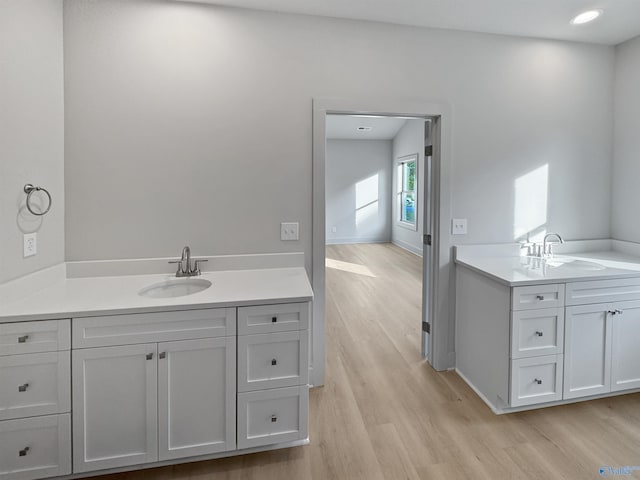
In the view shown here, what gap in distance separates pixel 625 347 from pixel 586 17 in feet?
7.36

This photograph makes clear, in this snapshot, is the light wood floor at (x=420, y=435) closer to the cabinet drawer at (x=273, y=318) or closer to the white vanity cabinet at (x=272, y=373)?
the white vanity cabinet at (x=272, y=373)

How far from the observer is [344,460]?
1886 millimetres

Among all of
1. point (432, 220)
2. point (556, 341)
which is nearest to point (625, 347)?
point (556, 341)

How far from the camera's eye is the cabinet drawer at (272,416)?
1.85m

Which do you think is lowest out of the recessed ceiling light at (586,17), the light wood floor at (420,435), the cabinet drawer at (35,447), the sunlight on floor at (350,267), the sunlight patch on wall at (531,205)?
the light wood floor at (420,435)

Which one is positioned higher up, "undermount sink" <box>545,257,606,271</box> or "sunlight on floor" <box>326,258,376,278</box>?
"undermount sink" <box>545,257,606,271</box>

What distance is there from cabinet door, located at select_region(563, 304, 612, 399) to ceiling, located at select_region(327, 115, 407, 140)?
593 centimetres

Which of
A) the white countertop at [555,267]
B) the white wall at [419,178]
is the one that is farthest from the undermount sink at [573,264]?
the white wall at [419,178]

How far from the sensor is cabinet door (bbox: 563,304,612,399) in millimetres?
2281

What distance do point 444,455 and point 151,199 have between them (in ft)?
7.32

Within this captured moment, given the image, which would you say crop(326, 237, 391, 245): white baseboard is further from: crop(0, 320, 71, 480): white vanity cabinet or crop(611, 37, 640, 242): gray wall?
crop(0, 320, 71, 480): white vanity cabinet

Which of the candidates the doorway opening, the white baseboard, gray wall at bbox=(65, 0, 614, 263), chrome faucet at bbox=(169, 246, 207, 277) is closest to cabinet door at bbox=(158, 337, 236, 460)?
chrome faucet at bbox=(169, 246, 207, 277)

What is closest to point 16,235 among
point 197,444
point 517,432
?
point 197,444

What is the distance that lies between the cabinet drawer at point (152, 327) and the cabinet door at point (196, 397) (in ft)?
0.15
